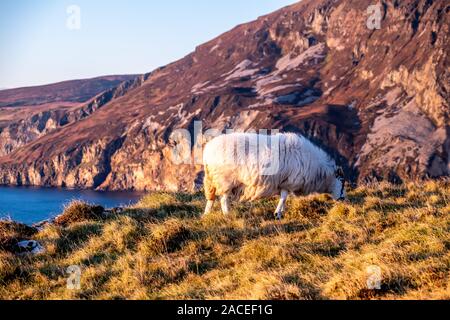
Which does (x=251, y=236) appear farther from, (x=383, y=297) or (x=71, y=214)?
(x=71, y=214)

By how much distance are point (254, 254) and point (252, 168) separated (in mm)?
3837

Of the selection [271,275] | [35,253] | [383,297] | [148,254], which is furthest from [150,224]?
[383,297]

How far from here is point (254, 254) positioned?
9.40 m

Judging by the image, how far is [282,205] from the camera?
→ 40.9ft

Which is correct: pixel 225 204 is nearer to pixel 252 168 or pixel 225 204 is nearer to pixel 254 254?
pixel 252 168

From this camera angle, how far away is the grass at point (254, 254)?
750 centimetres

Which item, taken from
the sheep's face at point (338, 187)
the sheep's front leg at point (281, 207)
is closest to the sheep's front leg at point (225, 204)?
the sheep's front leg at point (281, 207)

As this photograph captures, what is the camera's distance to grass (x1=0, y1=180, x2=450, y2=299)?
7.50 meters

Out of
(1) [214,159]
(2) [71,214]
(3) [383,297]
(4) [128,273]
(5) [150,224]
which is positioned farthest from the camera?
(2) [71,214]

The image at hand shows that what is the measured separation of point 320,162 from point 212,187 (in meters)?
3.37

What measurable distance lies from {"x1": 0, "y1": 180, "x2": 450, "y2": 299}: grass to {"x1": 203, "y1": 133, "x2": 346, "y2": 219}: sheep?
43 centimetres

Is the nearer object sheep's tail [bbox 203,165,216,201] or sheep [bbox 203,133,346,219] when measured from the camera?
sheep [bbox 203,133,346,219]

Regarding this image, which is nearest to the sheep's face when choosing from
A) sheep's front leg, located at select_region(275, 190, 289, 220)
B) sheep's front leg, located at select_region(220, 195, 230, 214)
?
sheep's front leg, located at select_region(275, 190, 289, 220)

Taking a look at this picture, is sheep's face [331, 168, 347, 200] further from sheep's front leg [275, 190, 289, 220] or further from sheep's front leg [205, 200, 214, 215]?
sheep's front leg [205, 200, 214, 215]
